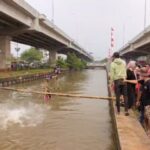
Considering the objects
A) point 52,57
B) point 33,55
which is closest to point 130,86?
point 52,57

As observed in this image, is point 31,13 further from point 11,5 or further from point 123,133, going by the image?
point 123,133

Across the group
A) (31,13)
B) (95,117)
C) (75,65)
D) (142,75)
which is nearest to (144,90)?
(142,75)

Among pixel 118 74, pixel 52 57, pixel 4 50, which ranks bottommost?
pixel 118 74

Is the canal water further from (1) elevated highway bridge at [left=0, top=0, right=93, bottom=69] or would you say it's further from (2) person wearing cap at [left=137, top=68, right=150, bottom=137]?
(1) elevated highway bridge at [left=0, top=0, right=93, bottom=69]

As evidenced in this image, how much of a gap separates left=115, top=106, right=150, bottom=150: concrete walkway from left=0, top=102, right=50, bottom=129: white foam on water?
3.88 m

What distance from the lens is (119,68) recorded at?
1152 cm

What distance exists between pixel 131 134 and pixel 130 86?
3.33 m

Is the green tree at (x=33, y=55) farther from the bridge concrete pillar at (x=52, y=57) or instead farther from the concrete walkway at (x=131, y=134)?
the concrete walkway at (x=131, y=134)

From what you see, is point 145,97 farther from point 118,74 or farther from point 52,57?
point 52,57

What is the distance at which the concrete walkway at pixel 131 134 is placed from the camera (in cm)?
807

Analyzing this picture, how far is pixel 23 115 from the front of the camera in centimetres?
1570

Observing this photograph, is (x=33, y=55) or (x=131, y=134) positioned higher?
(x=33, y=55)

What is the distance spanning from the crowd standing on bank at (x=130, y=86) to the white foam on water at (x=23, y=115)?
11.5 feet

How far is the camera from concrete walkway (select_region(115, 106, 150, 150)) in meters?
8.07
